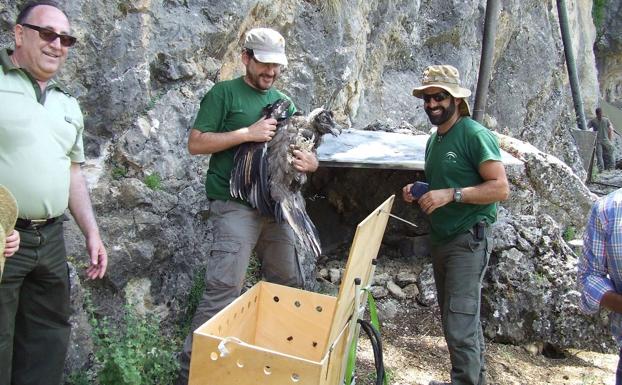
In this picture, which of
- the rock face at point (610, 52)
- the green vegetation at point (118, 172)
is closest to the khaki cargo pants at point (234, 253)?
the green vegetation at point (118, 172)

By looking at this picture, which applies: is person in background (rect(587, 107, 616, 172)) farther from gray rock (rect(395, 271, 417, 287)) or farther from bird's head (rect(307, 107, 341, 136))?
bird's head (rect(307, 107, 341, 136))

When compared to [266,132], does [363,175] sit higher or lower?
lower

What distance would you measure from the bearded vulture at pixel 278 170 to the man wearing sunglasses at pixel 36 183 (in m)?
0.96

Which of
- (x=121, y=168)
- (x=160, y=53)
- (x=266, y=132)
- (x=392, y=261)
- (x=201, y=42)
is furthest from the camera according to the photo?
(x=392, y=261)

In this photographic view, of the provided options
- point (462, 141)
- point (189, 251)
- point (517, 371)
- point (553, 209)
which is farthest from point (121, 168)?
point (553, 209)

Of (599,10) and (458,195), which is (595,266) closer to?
(458,195)

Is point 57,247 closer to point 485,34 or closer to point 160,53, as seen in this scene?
point 160,53

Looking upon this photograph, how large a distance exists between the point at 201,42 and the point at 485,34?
11.5ft

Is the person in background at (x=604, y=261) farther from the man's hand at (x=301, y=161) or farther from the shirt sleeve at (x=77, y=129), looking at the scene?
the shirt sleeve at (x=77, y=129)

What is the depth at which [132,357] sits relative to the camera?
3316mm

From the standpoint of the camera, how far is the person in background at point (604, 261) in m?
2.58

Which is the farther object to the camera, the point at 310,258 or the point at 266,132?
the point at 310,258

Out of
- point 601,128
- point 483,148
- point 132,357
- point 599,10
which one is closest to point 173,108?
point 132,357

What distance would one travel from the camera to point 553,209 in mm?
7008
